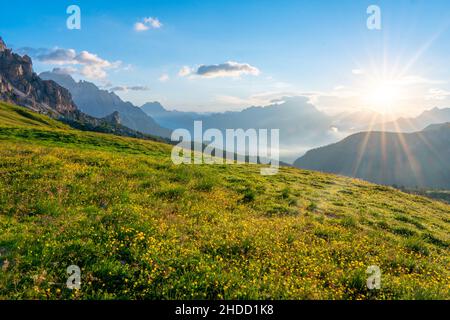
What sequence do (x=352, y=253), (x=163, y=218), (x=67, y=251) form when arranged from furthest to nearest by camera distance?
(x=163, y=218), (x=352, y=253), (x=67, y=251)

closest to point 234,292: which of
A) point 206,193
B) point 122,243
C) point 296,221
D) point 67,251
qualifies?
point 122,243

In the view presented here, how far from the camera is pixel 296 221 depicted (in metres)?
15.3

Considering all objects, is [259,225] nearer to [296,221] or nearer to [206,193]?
[296,221]

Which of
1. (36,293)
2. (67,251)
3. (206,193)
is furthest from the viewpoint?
(206,193)

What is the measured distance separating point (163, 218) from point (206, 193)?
5680 mm

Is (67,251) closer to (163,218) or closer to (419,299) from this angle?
(163,218)

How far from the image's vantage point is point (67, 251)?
32.2 ft

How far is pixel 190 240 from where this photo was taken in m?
11.5

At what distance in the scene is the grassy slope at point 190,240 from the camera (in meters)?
8.63

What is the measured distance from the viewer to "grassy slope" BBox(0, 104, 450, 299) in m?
8.63

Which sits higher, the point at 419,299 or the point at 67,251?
the point at 67,251

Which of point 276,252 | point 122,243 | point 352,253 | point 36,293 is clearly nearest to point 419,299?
point 352,253
